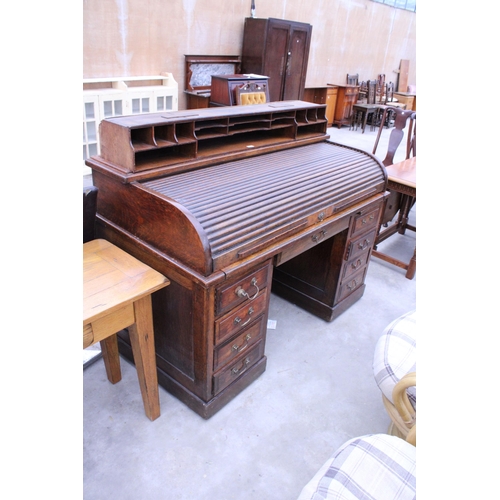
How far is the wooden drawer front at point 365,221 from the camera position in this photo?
2414mm

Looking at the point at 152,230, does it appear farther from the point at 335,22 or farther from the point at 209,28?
the point at 335,22

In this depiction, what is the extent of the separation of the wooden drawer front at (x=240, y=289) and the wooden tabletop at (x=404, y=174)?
5.78ft

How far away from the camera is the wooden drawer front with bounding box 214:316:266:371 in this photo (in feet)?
6.08

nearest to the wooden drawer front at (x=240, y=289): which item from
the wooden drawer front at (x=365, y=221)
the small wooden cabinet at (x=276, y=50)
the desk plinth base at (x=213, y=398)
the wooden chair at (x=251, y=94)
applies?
the desk plinth base at (x=213, y=398)

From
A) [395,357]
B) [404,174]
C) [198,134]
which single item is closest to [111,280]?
[198,134]

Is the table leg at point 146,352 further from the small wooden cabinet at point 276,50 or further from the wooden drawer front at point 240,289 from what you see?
the small wooden cabinet at point 276,50

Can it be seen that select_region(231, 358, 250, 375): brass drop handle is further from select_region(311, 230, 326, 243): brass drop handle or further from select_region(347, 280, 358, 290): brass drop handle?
select_region(347, 280, 358, 290): brass drop handle

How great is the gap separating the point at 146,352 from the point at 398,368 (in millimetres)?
1062

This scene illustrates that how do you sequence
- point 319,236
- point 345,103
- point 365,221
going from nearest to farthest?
point 319,236 → point 365,221 → point 345,103

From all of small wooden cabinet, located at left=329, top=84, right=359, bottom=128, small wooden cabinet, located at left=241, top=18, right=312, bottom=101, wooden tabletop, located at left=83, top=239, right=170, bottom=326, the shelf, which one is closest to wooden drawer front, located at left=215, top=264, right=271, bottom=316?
wooden tabletop, located at left=83, top=239, right=170, bottom=326

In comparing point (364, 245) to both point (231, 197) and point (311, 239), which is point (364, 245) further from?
point (231, 197)

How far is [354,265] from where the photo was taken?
8.67 ft
